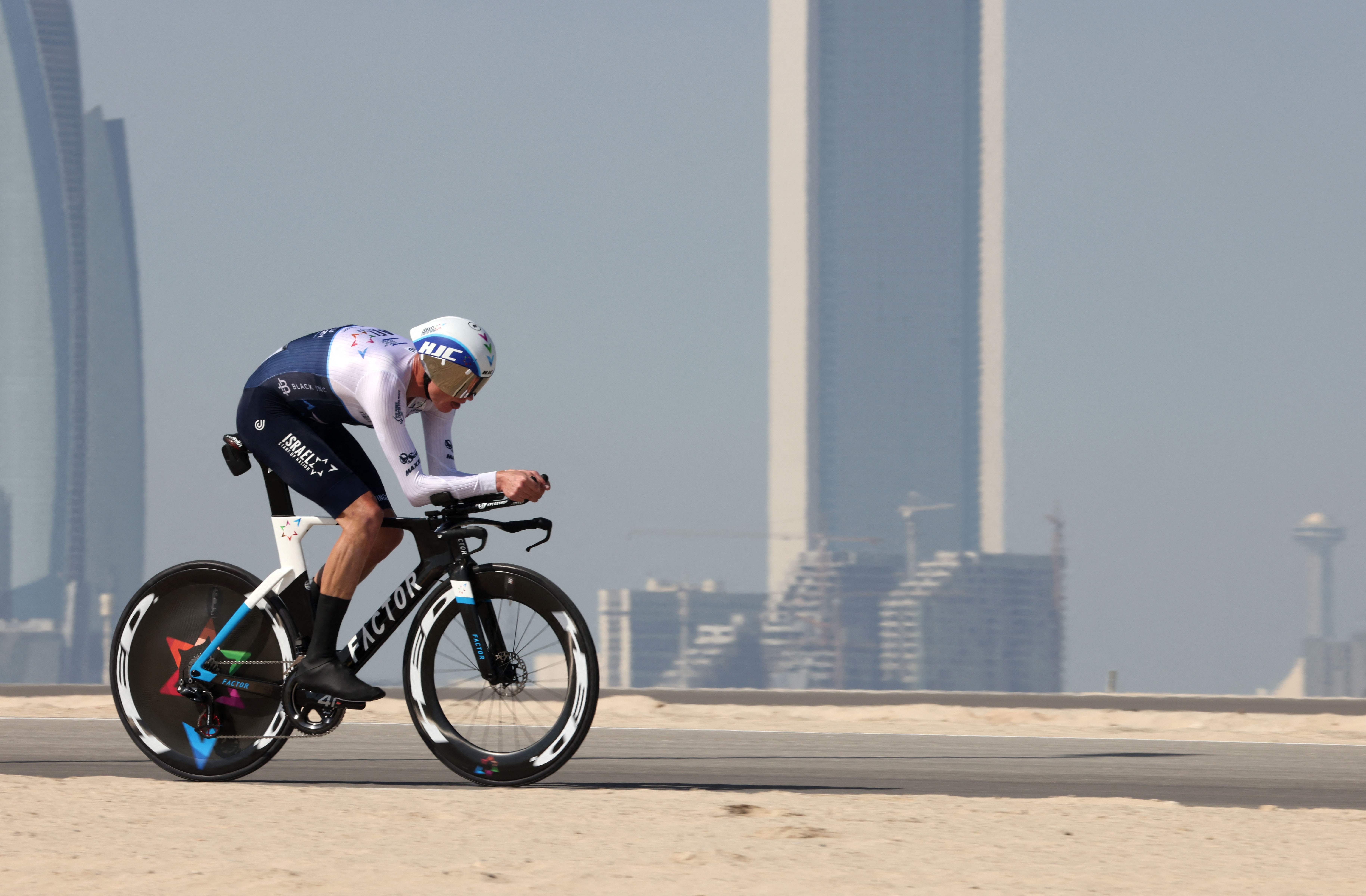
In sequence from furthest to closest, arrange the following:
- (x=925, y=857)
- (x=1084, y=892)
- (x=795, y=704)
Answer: (x=795, y=704) < (x=925, y=857) < (x=1084, y=892)

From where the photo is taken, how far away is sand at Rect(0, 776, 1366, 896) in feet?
15.5

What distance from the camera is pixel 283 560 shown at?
6812mm

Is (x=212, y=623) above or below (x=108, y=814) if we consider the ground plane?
above

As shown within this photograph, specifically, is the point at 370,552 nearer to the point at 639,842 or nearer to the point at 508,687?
the point at 508,687

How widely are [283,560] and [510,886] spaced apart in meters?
2.51

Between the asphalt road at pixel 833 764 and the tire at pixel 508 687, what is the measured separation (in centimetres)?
32

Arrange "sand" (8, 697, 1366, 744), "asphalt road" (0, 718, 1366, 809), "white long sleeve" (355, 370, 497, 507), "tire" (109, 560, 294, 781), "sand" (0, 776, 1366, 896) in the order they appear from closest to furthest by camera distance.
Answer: "sand" (0, 776, 1366, 896) < "white long sleeve" (355, 370, 497, 507) < "tire" (109, 560, 294, 781) < "asphalt road" (0, 718, 1366, 809) < "sand" (8, 697, 1366, 744)

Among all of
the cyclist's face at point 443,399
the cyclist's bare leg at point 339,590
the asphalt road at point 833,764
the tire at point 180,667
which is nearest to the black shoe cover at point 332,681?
the cyclist's bare leg at point 339,590

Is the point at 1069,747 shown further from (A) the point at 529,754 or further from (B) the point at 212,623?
(B) the point at 212,623

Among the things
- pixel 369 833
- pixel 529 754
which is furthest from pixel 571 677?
pixel 369 833

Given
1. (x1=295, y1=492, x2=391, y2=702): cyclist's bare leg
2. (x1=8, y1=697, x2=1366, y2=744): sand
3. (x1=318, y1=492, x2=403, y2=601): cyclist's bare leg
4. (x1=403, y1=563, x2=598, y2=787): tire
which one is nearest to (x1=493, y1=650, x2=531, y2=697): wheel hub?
(x1=403, y1=563, x2=598, y2=787): tire

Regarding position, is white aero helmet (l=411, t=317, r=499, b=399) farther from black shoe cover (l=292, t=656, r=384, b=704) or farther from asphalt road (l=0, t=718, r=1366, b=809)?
asphalt road (l=0, t=718, r=1366, b=809)

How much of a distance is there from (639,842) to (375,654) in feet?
5.47

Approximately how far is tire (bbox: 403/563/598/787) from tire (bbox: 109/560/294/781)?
1.88 feet
